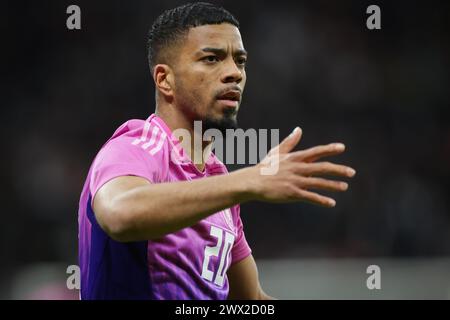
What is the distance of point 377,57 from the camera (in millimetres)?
9805

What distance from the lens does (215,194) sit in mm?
2354

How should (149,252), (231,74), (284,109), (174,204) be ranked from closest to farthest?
(174,204)
(149,252)
(231,74)
(284,109)

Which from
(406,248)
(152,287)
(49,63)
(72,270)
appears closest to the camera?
(152,287)

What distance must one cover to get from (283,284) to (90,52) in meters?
4.26

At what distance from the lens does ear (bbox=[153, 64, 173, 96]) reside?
3529 mm

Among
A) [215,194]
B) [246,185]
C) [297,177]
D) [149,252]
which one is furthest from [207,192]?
[149,252]

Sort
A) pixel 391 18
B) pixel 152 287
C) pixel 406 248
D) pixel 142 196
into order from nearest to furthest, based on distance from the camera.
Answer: pixel 142 196 < pixel 152 287 < pixel 406 248 < pixel 391 18

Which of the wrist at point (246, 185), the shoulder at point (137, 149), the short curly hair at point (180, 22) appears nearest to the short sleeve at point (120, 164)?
the shoulder at point (137, 149)

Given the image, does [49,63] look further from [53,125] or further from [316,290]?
[316,290]

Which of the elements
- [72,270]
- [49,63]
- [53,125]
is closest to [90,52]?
[49,63]

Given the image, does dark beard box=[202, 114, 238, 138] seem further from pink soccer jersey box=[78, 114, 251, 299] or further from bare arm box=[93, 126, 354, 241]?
bare arm box=[93, 126, 354, 241]

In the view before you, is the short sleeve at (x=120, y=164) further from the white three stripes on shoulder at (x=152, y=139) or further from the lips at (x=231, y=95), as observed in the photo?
the lips at (x=231, y=95)

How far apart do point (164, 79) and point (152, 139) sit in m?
0.61

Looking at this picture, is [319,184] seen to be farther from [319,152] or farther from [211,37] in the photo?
[211,37]
